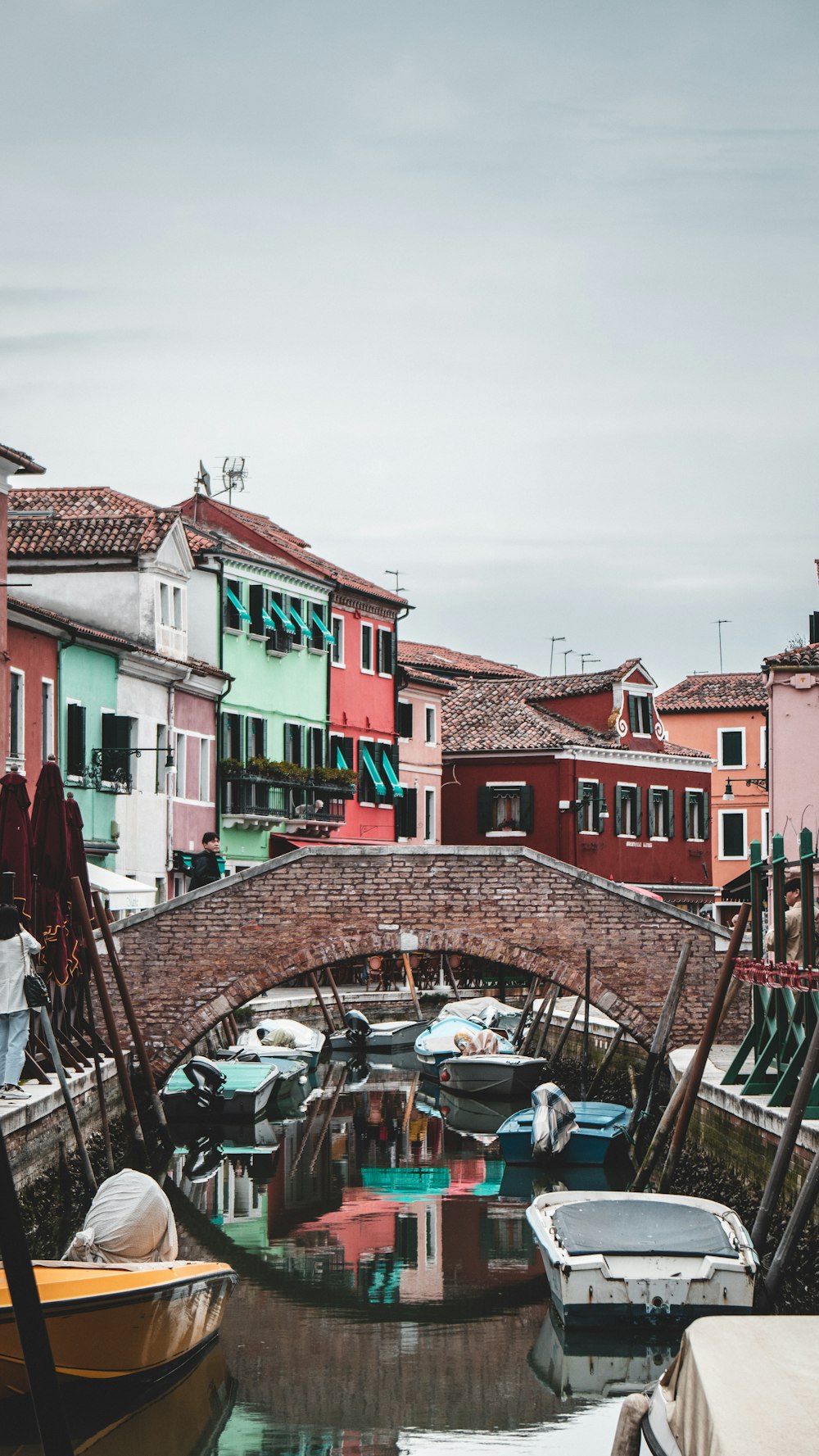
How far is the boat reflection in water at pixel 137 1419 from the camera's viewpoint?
350 inches

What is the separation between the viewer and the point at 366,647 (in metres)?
37.8

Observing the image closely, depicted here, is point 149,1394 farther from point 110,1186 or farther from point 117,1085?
point 117,1085

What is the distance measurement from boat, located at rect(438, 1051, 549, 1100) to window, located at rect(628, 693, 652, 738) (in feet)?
65.1

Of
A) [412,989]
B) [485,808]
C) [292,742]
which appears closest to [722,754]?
[485,808]

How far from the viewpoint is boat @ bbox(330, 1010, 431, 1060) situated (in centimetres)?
3014

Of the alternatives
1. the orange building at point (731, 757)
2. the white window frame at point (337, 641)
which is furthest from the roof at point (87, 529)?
the orange building at point (731, 757)

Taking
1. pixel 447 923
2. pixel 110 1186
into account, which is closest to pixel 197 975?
pixel 447 923

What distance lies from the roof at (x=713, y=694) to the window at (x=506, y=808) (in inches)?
297

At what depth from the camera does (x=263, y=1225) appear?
51.7 ft

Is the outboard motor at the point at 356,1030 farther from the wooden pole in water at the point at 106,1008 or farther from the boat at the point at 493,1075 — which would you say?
the wooden pole in water at the point at 106,1008

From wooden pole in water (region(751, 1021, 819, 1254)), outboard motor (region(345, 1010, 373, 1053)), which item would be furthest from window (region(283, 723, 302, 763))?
wooden pole in water (region(751, 1021, 819, 1254))

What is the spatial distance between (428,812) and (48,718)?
56.7ft

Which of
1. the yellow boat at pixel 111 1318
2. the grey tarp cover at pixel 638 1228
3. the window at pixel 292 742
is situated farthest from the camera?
the window at pixel 292 742

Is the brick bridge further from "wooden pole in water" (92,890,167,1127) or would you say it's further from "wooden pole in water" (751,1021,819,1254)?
"wooden pole in water" (751,1021,819,1254)
